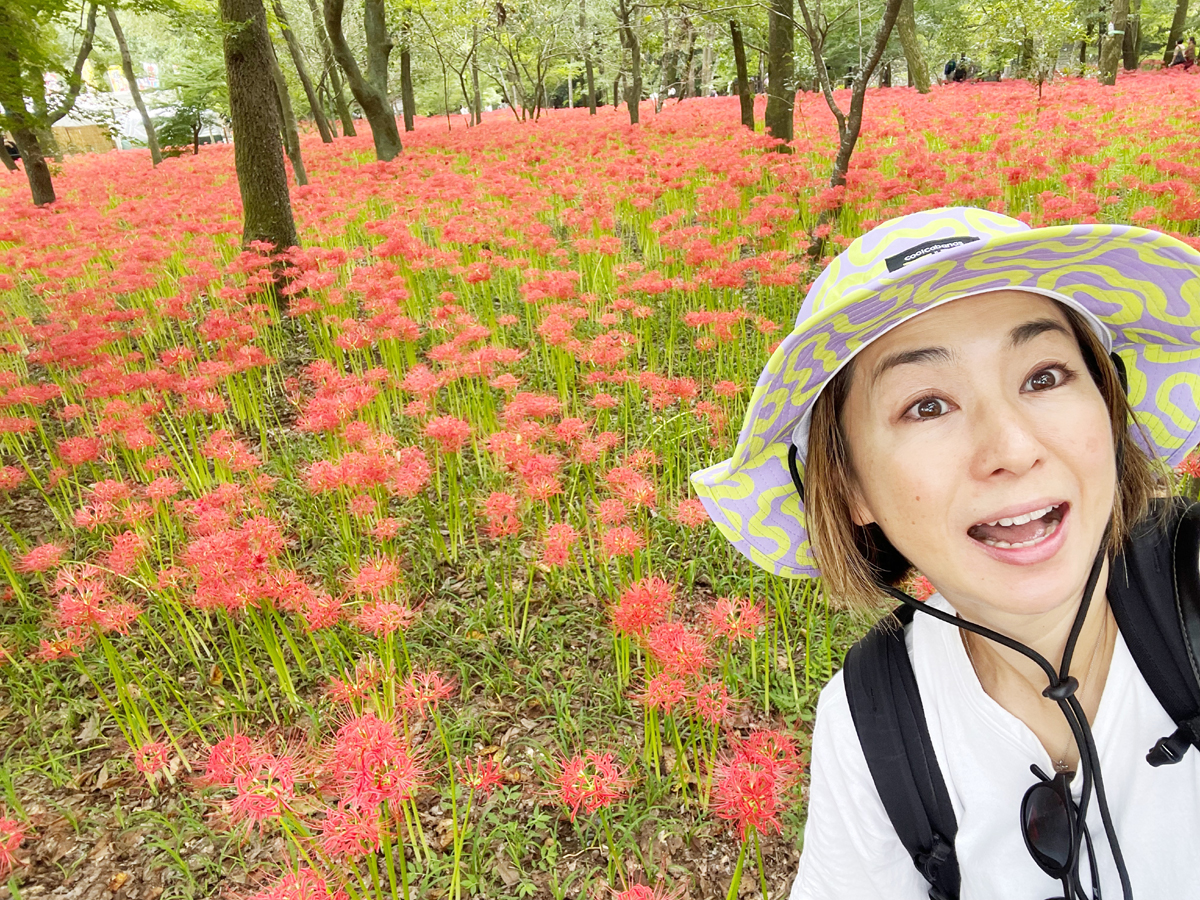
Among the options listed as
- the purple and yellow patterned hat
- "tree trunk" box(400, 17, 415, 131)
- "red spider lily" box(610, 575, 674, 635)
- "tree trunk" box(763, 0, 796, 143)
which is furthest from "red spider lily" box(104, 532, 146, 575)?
"tree trunk" box(400, 17, 415, 131)

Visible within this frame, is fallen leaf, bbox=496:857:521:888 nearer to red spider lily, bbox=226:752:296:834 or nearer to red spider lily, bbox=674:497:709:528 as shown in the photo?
red spider lily, bbox=226:752:296:834

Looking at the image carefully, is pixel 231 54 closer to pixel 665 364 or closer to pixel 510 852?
pixel 665 364

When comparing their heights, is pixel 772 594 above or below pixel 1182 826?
below

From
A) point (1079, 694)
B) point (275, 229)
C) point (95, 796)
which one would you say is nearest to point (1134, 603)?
point (1079, 694)

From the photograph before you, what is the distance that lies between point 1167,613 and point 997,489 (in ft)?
1.52

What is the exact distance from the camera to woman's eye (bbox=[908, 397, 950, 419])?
1213 mm

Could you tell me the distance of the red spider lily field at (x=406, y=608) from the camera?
2.30m

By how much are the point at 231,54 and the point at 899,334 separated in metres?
8.07

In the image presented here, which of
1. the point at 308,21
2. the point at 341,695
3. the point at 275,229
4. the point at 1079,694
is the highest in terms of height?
the point at 308,21

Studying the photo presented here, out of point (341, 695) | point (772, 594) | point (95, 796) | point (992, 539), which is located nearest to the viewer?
point (992, 539)

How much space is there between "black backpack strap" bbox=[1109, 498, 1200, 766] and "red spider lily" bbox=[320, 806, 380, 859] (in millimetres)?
1625

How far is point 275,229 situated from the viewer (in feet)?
24.8

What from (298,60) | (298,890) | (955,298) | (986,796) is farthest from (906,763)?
(298,60)

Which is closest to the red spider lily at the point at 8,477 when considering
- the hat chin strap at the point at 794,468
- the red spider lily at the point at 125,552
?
the red spider lily at the point at 125,552
